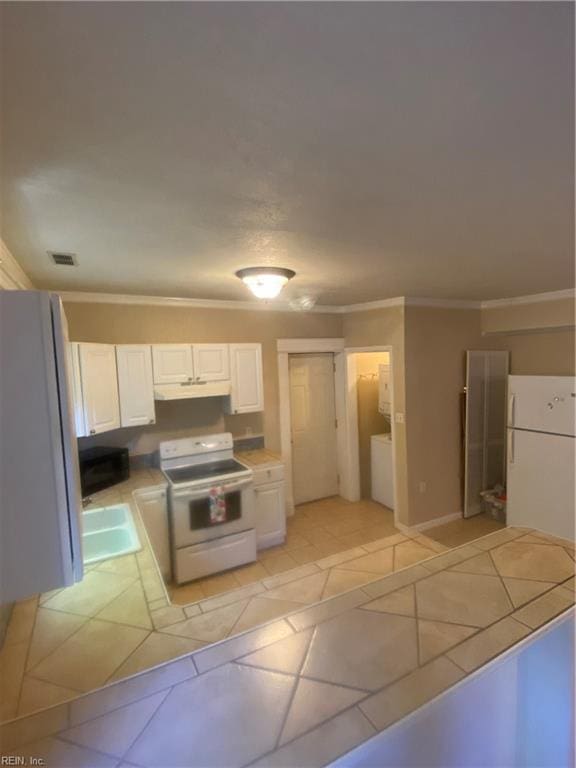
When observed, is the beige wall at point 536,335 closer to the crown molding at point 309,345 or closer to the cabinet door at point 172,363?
the crown molding at point 309,345

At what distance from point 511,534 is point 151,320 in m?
3.30

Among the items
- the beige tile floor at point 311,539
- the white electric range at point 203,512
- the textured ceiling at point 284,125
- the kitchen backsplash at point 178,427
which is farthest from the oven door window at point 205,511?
the textured ceiling at point 284,125

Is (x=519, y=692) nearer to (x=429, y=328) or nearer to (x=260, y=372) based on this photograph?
(x=260, y=372)

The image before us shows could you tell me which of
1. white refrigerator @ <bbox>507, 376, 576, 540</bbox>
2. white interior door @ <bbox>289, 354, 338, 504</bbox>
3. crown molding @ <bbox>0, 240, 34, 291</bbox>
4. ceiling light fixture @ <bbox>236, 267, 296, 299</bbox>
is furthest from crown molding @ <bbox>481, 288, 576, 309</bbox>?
crown molding @ <bbox>0, 240, 34, 291</bbox>

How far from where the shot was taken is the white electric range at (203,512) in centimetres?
323

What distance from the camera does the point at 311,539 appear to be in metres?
4.02

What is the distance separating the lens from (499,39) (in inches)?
28.0

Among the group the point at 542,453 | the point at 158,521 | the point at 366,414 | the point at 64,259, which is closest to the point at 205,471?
the point at 158,521

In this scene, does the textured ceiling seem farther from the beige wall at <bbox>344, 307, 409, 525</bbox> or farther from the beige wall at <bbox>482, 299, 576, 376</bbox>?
the beige wall at <bbox>482, 299, 576, 376</bbox>

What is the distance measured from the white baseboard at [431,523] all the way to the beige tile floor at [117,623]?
6.02 ft

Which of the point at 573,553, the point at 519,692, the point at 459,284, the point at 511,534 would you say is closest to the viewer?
the point at 519,692

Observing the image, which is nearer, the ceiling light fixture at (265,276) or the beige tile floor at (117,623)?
the beige tile floor at (117,623)

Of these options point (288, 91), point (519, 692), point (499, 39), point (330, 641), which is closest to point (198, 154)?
point (288, 91)

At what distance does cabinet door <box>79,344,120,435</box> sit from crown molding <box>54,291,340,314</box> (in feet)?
1.70
